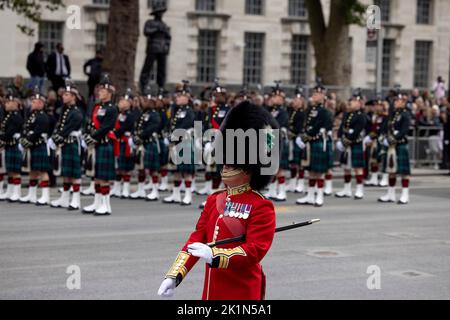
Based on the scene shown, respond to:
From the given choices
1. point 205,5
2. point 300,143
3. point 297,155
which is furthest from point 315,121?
point 205,5

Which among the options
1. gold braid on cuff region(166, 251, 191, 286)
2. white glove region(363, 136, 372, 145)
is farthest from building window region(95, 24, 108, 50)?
gold braid on cuff region(166, 251, 191, 286)

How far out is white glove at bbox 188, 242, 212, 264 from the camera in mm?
5633

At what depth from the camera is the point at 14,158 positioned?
57.2 ft

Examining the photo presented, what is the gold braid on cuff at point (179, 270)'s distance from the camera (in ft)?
19.1

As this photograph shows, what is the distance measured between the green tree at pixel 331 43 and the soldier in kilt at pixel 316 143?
11.1 meters

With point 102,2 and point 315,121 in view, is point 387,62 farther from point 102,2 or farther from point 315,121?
→ point 315,121

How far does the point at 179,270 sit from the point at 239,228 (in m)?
0.44

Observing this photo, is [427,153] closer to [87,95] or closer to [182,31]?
[87,95]

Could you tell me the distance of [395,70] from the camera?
43688 mm

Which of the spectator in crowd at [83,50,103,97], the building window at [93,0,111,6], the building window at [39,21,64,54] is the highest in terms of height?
the building window at [93,0,111,6]

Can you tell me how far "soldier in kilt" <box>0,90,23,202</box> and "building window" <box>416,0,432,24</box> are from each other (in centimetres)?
2995

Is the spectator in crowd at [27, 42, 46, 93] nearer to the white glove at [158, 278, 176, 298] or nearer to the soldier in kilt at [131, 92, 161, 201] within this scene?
the soldier in kilt at [131, 92, 161, 201]

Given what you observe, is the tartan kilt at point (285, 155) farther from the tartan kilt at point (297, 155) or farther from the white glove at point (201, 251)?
the white glove at point (201, 251)

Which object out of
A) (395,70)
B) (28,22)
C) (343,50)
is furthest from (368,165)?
(395,70)
